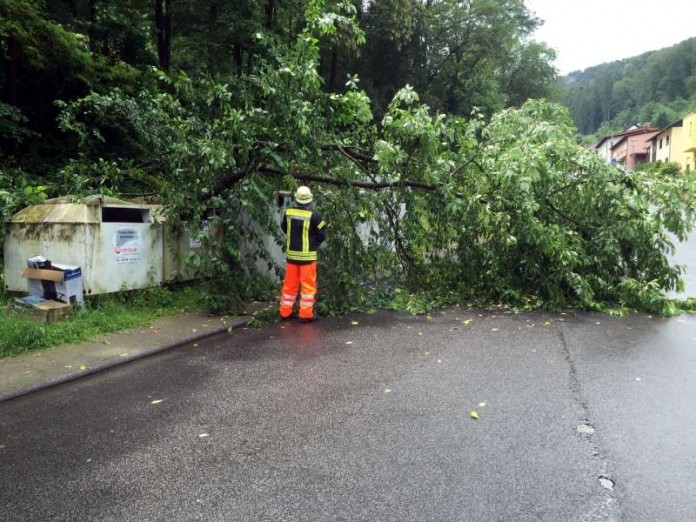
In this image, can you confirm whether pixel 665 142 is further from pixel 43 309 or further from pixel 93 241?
pixel 43 309

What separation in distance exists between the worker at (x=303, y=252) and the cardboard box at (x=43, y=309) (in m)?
2.62

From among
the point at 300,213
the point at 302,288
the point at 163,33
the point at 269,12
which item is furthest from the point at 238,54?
the point at 302,288

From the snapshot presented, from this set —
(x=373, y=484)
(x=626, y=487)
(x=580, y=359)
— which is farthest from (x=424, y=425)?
(x=580, y=359)

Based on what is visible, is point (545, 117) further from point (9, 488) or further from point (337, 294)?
point (9, 488)

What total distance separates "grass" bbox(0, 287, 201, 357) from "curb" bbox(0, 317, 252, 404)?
0.81 meters

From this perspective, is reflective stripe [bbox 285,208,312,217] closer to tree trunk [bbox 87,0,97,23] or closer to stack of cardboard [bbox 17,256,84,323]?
stack of cardboard [bbox 17,256,84,323]

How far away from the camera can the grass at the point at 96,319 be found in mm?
5508

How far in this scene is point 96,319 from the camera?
248 inches

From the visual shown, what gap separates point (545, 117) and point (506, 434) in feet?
24.2

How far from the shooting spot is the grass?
18.1ft

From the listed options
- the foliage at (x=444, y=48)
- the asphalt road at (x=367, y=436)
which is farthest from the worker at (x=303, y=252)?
the foliage at (x=444, y=48)

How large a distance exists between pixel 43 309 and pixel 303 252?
3.10 m

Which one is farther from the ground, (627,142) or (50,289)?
(627,142)

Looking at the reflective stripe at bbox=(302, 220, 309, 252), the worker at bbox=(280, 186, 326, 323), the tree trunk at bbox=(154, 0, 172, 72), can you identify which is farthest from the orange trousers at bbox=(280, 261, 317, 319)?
the tree trunk at bbox=(154, 0, 172, 72)
